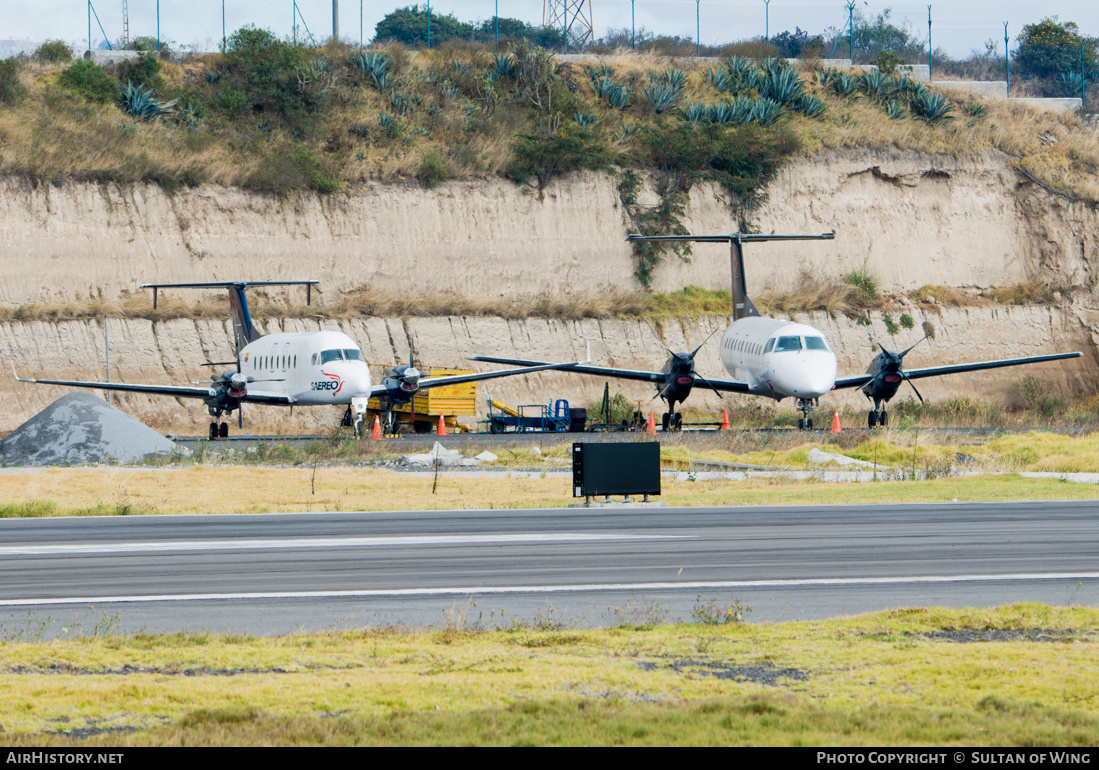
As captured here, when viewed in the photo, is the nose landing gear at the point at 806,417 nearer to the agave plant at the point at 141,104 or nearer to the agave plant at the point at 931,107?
the agave plant at the point at 931,107

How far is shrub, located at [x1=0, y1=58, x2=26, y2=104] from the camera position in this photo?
55.9m

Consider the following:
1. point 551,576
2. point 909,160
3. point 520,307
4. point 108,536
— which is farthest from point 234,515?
point 909,160

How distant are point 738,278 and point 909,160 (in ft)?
67.9

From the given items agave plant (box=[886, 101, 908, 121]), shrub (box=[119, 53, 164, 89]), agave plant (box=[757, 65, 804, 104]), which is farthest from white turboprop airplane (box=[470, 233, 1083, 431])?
shrub (box=[119, 53, 164, 89])

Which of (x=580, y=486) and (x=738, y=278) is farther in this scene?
(x=738, y=278)

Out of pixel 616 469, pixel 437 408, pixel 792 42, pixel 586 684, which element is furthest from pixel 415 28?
pixel 586 684

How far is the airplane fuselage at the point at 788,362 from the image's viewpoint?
1571 inches

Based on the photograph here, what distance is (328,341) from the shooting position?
1614 inches

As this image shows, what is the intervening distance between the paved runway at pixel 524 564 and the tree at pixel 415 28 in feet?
244

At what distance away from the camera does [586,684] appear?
8.66 metres

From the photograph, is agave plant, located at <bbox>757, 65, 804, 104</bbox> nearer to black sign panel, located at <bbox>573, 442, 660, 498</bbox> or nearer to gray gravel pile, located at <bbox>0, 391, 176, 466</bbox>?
gray gravel pile, located at <bbox>0, 391, 176, 466</bbox>

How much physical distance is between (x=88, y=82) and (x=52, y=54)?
17.7ft

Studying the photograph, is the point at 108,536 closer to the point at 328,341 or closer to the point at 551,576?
the point at 551,576

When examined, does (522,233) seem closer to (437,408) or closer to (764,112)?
(764,112)
